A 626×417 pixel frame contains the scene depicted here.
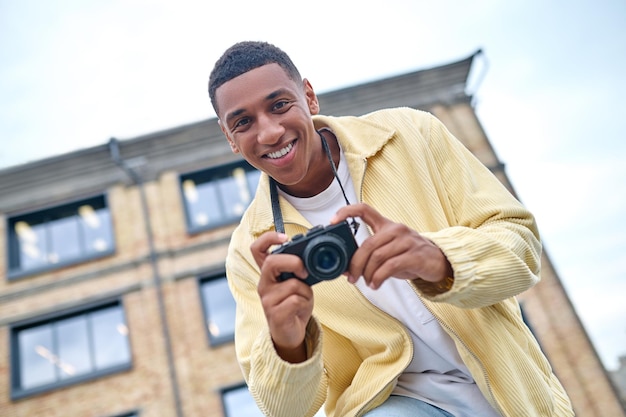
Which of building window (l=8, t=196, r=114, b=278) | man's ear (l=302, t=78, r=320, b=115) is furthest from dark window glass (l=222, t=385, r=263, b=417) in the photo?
man's ear (l=302, t=78, r=320, b=115)

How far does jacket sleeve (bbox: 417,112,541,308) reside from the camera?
1511 mm

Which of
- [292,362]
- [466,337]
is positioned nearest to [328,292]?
[292,362]

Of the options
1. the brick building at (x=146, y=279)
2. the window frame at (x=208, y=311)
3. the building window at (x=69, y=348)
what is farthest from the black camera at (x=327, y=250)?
the building window at (x=69, y=348)

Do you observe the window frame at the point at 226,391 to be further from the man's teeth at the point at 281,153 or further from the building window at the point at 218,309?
the man's teeth at the point at 281,153

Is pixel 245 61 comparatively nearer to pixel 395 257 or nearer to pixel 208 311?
pixel 395 257

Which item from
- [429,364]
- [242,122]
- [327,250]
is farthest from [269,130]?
[429,364]

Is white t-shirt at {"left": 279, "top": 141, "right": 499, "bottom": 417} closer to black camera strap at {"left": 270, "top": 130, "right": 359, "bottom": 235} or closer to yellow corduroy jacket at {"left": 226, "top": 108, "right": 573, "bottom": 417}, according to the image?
yellow corduroy jacket at {"left": 226, "top": 108, "right": 573, "bottom": 417}

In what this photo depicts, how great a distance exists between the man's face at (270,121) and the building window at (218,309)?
10523 millimetres

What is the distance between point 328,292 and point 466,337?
537 mm

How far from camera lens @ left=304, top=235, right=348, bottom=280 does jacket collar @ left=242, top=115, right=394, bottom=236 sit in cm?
53

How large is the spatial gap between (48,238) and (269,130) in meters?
13.8

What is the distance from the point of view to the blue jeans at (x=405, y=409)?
68.4 inches

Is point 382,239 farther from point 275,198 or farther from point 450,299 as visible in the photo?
point 275,198

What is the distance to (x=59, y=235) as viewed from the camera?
13.8 m
